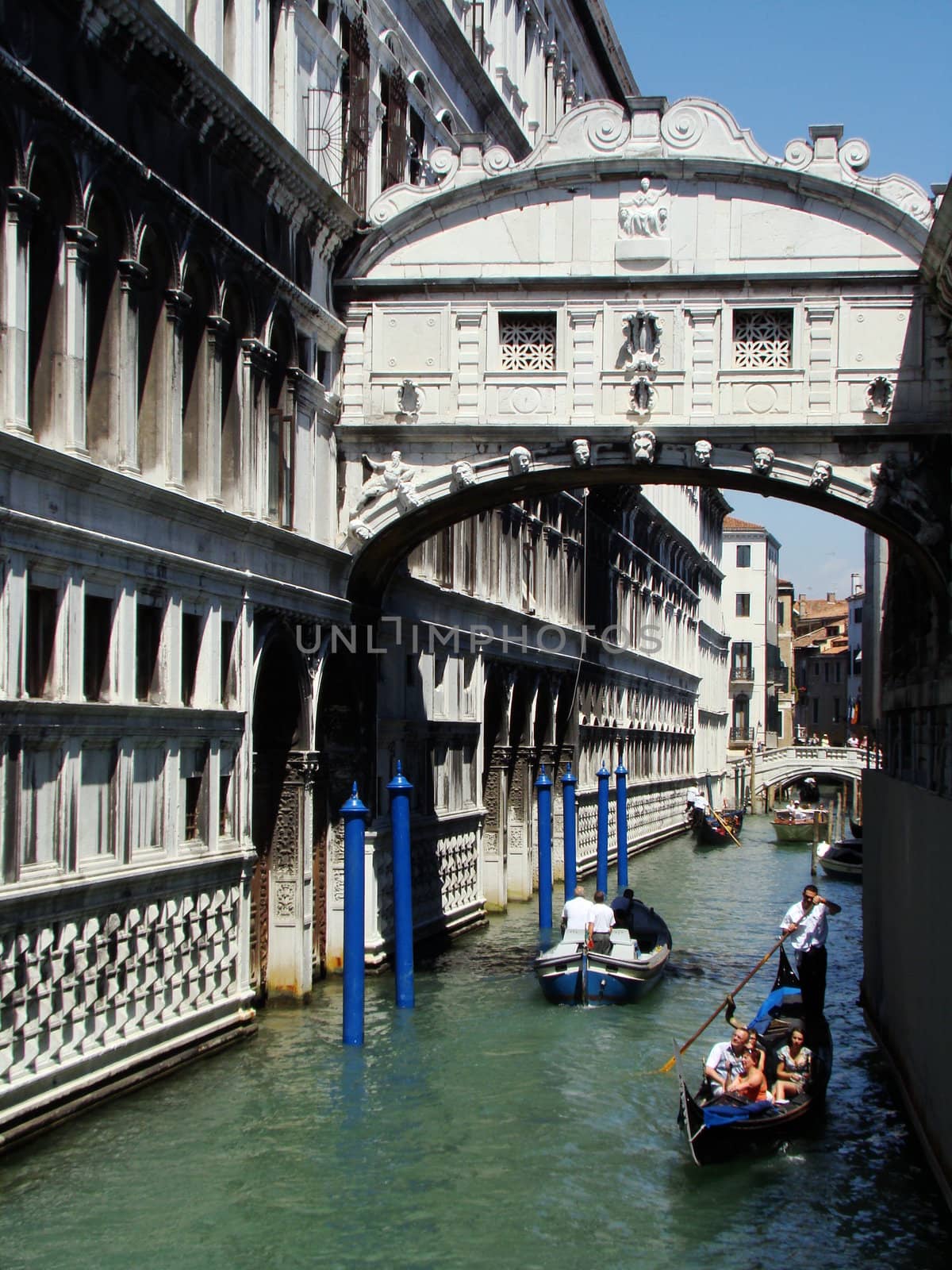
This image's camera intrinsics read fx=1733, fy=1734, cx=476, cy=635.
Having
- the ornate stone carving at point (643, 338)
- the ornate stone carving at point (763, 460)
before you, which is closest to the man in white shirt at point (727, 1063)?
the ornate stone carving at point (763, 460)

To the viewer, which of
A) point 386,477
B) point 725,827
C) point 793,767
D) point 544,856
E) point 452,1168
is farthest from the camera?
point 793,767

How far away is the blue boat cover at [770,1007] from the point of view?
1430 cm

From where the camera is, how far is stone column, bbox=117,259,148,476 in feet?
41.9

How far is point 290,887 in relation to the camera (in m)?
16.8

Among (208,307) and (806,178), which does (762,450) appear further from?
(208,307)

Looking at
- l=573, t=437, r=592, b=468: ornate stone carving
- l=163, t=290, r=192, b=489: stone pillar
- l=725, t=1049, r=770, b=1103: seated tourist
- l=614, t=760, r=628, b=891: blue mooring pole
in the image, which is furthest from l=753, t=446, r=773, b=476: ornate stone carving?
l=614, t=760, r=628, b=891: blue mooring pole

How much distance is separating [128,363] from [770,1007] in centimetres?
748

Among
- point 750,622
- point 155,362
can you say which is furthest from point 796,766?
point 155,362

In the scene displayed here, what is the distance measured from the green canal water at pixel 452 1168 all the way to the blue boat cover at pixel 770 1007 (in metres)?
0.77

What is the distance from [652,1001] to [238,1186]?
25.8 feet

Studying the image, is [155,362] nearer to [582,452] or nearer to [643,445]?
[582,452]

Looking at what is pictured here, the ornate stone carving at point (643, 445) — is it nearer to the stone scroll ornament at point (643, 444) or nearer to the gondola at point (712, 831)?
the stone scroll ornament at point (643, 444)

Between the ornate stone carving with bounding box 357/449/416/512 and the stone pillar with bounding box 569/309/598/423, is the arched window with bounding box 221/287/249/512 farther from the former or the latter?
the stone pillar with bounding box 569/309/598/423

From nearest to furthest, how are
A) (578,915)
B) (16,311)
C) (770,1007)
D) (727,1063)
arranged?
(16,311) → (727,1063) → (770,1007) → (578,915)
